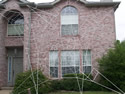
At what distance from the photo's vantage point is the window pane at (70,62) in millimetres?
13414

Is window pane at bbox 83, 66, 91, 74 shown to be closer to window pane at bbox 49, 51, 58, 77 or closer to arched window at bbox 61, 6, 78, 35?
window pane at bbox 49, 51, 58, 77

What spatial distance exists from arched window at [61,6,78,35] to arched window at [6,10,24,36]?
3.52 m

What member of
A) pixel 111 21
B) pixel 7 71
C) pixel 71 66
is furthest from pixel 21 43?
pixel 111 21

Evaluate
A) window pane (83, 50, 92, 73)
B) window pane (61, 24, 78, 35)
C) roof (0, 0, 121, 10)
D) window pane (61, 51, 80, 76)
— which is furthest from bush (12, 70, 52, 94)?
roof (0, 0, 121, 10)

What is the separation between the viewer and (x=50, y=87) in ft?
38.8

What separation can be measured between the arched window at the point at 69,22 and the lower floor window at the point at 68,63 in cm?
175

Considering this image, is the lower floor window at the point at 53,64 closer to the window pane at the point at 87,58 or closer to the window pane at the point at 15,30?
the window pane at the point at 87,58

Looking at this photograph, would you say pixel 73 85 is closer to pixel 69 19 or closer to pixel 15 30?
pixel 69 19

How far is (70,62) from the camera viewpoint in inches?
530

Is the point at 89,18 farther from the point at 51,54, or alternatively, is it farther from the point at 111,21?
the point at 51,54

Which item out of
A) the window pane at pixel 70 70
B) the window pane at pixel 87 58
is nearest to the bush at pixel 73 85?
the window pane at pixel 70 70

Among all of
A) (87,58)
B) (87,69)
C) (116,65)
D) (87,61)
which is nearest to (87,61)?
(87,61)

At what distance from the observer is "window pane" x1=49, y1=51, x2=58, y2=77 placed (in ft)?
44.4

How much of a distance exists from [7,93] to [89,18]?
8371 mm
